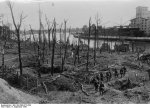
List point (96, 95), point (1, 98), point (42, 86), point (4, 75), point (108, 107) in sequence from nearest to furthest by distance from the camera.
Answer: point (108, 107)
point (1, 98)
point (96, 95)
point (42, 86)
point (4, 75)

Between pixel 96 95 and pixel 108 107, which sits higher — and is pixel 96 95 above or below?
below

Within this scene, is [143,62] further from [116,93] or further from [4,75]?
[4,75]

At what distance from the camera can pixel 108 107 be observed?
31.7 ft

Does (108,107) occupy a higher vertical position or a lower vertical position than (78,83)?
higher

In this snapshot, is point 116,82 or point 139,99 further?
point 116,82

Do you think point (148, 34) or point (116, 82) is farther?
point (148, 34)

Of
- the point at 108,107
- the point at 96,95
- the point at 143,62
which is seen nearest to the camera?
the point at 108,107

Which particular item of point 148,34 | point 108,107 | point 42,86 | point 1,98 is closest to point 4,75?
point 42,86

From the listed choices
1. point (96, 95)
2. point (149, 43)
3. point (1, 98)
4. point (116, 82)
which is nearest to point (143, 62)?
point (116, 82)

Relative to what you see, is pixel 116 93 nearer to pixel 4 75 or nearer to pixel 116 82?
pixel 116 82

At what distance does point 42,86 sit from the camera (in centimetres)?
1833

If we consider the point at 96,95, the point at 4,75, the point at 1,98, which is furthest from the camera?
the point at 4,75

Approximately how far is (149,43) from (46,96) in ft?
241

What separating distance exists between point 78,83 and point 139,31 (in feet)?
244
